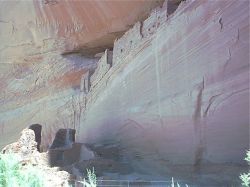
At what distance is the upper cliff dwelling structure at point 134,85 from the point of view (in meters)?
6.71

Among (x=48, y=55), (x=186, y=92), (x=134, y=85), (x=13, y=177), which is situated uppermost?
(x=48, y=55)

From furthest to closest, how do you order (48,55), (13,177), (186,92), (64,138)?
(48,55) → (64,138) → (186,92) → (13,177)

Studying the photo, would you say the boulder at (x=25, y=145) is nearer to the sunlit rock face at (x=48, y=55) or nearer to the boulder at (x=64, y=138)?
the boulder at (x=64, y=138)

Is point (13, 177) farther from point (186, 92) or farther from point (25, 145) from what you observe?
point (25, 145)

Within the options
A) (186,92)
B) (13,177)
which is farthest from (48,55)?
(13,177)

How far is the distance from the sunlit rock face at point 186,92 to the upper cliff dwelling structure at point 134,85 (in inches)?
0.7

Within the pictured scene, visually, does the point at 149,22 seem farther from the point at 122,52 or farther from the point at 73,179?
the point at 73,179

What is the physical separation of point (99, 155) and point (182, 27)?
3425 millimetres

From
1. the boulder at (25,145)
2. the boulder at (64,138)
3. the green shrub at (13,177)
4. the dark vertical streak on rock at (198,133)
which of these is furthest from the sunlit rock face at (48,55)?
Result: the green shrub at (13,177)

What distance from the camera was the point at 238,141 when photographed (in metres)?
6.42

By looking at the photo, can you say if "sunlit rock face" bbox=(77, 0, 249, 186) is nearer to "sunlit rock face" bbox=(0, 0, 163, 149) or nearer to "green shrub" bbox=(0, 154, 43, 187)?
"sunlit rock face" bbox=(0, 0, 163, 149)

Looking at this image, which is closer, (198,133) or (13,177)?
(13,177)

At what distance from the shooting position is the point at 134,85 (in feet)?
32.6

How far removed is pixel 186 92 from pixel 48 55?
8008 millimetres
